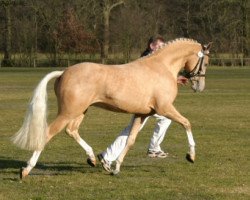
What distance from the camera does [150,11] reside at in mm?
79000

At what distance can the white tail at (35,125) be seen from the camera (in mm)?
10586

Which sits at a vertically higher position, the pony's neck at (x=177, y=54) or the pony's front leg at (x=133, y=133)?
the pony's neck at (x=177, y=54)

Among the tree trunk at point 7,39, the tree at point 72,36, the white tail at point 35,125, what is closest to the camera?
the white tail at point 35,125

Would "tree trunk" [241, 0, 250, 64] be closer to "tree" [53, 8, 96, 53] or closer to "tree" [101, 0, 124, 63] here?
"tree" [101, 0, 124, 63]

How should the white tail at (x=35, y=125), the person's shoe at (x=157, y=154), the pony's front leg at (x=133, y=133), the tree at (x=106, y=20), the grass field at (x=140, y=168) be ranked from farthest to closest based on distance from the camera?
the tree at (x=106, y=20) → the person's shoe at (x=157, y=154) → the pony's front leg at (x=133, y=133) → the white tail at (x=35, y=125) → the grass field at (x=140, y=168)

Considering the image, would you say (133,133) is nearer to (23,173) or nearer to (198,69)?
(198,69)

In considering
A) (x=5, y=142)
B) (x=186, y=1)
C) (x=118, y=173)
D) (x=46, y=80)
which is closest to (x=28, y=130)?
(x=46, y=80)

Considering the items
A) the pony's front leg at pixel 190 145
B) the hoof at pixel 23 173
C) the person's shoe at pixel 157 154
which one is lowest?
the person's shoe at pixel 157 154

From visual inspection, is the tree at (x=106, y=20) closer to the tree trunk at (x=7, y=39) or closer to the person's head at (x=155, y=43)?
the tree trunk at (x=7, y=39)

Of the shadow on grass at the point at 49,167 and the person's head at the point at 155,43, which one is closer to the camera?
the shadow on grass at the point at 49,167

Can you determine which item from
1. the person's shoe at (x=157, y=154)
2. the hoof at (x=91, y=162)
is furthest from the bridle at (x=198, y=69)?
the hoof at (x=91, y=162)

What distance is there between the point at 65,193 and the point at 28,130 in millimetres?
1457

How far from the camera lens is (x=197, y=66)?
1209cm

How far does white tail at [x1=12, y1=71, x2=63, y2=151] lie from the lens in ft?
34.7
